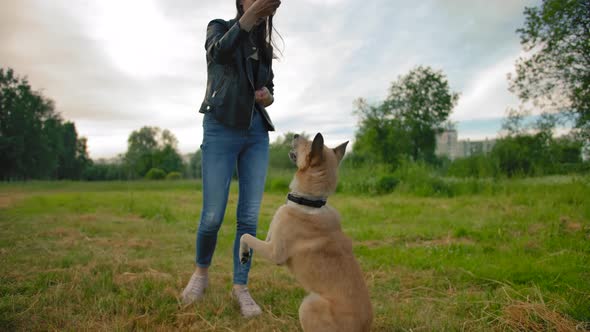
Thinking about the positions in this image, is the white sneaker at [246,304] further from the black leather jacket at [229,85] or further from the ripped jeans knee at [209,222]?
the black leather jacket at [229,85]

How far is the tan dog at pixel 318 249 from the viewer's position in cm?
263

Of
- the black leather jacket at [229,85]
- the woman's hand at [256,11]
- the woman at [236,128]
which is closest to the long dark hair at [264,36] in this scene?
the woman at [236,128]

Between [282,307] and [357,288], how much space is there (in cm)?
139

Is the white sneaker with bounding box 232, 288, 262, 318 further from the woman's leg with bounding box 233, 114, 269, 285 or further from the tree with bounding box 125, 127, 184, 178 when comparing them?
the tree with bounding box 125, 127, 184, 178

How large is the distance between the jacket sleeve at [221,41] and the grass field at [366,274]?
8.03 feet

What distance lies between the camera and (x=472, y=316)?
3559 mm

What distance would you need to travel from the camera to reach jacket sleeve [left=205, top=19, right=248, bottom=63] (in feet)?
10.2

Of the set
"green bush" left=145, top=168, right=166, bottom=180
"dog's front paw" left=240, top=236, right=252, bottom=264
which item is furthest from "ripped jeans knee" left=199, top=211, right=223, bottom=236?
"green bush" left=145, top=168, right=166, bottom=180

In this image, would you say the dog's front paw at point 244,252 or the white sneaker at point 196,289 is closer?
the dog's front paw at point 244,252

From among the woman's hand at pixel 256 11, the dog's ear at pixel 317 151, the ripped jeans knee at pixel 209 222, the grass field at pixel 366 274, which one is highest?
the woman's hand at pixel 256 11

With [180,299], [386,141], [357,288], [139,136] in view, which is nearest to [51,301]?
[180,299]

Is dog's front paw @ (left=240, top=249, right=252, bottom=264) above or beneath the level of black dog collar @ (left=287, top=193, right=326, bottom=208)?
beneath

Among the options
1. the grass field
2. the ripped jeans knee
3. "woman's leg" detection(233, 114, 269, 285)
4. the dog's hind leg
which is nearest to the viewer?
the dog's hind leg

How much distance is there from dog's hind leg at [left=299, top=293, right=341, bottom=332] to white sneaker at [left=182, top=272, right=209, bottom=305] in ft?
5.23
